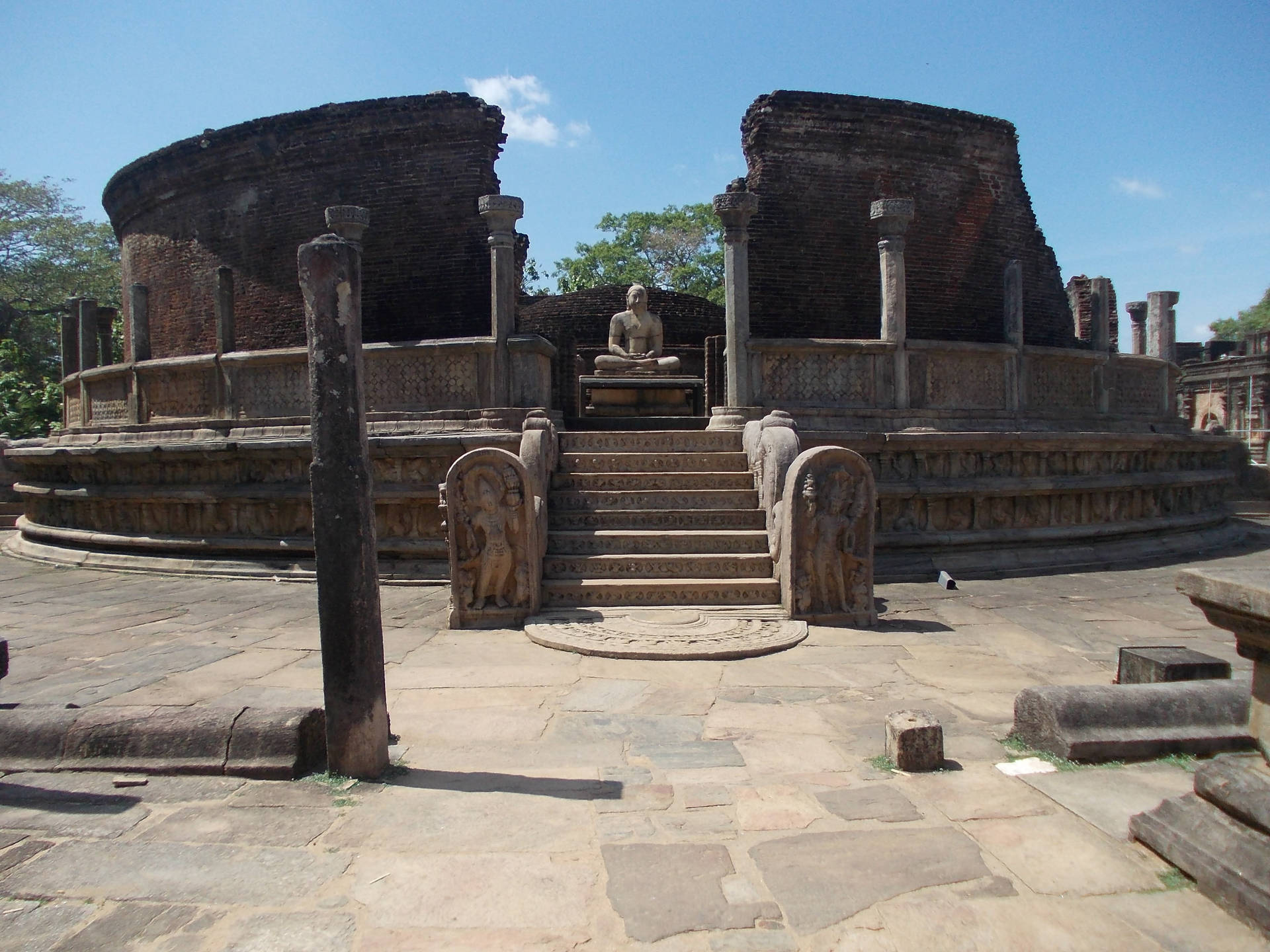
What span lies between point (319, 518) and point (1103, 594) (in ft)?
23.3

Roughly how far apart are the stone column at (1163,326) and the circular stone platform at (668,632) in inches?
412

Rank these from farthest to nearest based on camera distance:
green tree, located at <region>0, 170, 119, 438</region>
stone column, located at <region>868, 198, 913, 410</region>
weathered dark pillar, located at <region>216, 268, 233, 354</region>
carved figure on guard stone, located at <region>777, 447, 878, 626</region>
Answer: green tree, located at <region>0, 170, 119, 438</region>, weathered dark pillar, located at <region>216, 268, 233, 354</region>, stone column, located at <region>868, 198, 913, 410</region>, carved figure on guard stone, located at <region>777, 447, 878, 626</region>

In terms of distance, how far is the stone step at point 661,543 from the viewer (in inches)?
277

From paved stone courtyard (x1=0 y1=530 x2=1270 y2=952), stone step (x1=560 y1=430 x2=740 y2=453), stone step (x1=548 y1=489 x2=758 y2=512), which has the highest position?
stone step (x1=560 y1=430 x2=740 y2=453)

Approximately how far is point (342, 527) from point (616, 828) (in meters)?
1.65

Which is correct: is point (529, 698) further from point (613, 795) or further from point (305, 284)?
point (305, 284)

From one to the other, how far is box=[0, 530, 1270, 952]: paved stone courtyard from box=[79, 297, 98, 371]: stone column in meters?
10.3

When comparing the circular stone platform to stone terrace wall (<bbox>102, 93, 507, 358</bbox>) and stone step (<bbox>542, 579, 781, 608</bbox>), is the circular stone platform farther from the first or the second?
stone terrace wall (<bbox>102, 93, 507, 358</bbox>)

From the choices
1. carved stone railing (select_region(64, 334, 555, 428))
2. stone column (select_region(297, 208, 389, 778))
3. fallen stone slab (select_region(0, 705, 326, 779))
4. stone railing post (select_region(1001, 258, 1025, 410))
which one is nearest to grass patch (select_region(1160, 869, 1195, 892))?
stone column (select_region(297, 208, 389, 778))

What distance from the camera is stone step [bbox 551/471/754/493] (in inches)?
309

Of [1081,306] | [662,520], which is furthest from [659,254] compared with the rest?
[662,520]

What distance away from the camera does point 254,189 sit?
595 inches

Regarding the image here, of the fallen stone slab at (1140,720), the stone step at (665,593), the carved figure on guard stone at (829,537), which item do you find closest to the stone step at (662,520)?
the stone step at (665,593)

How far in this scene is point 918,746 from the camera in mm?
3477
